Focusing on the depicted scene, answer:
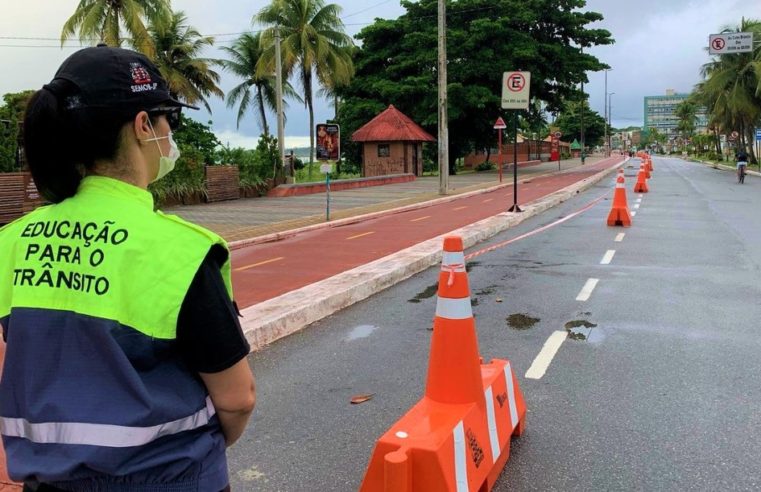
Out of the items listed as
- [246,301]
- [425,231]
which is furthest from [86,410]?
[425,231]

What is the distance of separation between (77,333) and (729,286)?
8.27 metres

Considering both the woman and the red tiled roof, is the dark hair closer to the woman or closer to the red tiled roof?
the woman

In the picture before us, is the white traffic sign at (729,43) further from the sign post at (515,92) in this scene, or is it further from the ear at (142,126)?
the ear at (142,126)

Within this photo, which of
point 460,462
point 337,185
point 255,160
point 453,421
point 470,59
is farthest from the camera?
point 470,59

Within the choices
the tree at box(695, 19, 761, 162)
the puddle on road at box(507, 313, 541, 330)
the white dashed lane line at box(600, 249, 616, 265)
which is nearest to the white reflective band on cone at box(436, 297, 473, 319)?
the puddle on road at box(507, 313, 541, 330)

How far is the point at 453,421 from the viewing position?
3033mm

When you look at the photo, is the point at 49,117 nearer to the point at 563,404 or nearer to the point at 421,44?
the point at 563,404

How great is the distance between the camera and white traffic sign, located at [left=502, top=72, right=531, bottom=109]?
16.5 meters

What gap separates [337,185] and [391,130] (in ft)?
30.6

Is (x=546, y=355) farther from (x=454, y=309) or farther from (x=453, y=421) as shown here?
(x=453, y=421)

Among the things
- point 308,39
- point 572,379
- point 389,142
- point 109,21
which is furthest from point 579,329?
point 308,39

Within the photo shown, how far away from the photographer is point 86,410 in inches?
57.8

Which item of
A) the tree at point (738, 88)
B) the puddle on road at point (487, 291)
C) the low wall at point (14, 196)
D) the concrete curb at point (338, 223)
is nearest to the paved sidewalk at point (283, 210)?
the concrete curb at point (338, 223)

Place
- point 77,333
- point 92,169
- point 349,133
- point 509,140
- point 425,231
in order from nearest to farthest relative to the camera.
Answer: point 77,333, point 92,169, point 425,231, point 349,133, point 509,140
